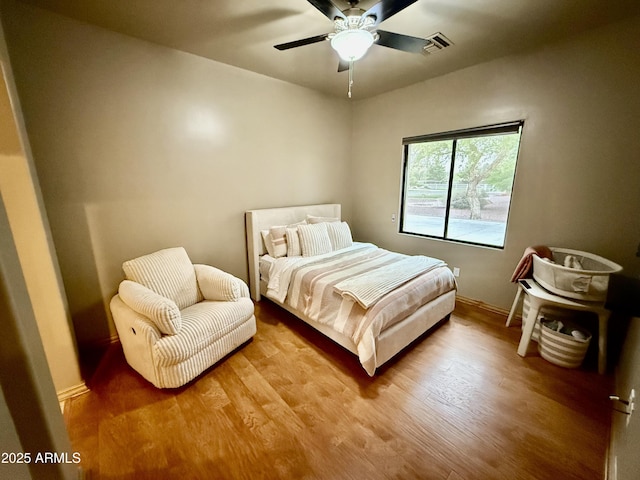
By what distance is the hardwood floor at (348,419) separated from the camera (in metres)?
1.30

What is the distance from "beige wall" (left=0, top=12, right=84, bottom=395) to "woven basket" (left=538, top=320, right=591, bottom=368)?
11.8 feet

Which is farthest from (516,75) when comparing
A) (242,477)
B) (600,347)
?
(242,477)

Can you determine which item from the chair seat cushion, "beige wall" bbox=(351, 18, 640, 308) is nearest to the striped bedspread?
the chair seat cushion

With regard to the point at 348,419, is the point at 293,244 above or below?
above

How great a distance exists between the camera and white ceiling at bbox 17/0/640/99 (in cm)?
172

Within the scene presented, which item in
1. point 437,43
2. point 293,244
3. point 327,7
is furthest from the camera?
point 293,244

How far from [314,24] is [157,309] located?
2.44m

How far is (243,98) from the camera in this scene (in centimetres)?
280

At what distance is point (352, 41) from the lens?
158cm

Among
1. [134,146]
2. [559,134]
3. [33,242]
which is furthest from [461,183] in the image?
[33,242]

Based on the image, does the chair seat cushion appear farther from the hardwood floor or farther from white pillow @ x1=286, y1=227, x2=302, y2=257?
white pillow @ x1=286, y1=227, x2=302, y2=257

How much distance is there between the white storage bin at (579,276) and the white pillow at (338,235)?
1908 mm

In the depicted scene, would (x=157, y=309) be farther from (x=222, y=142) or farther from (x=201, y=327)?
(x=222, y=142)

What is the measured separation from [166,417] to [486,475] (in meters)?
1.87
